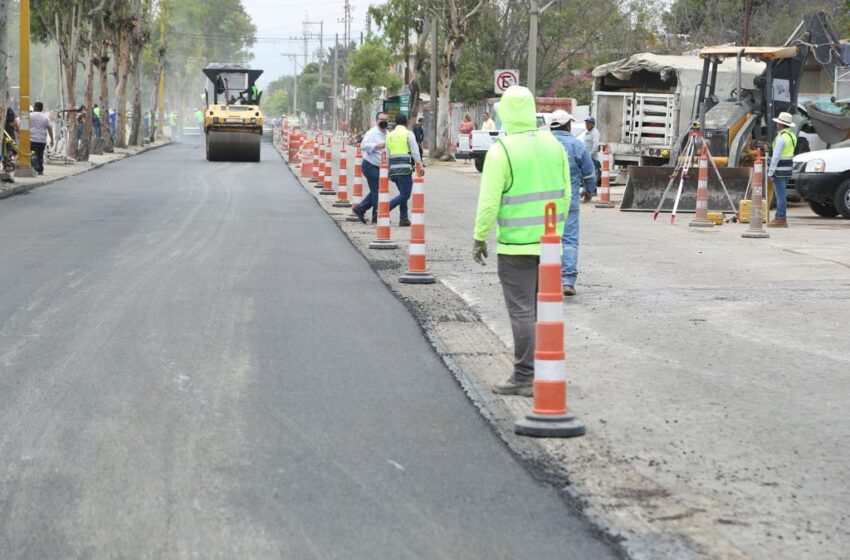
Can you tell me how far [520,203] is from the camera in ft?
26.2

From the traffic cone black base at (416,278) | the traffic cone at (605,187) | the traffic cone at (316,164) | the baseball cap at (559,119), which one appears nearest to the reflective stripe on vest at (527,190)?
the baseball cap at (559,119)

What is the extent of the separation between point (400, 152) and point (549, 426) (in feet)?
43.3

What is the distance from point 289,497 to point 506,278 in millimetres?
2808

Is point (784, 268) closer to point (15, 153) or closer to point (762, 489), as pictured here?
point (762, 489)

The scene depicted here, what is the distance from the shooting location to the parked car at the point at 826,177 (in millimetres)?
22344

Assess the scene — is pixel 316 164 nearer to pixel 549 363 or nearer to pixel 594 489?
pixel 549 363

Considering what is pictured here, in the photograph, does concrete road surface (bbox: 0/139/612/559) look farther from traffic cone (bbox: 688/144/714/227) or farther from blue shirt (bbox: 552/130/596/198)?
traffic cone (bbox: 688/144/714/227)

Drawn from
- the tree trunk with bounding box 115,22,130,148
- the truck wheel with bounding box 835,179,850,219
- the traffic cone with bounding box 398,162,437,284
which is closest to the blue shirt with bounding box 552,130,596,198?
the traffic cone with bounding box 398,162,437,284

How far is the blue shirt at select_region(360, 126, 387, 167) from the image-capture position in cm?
2043

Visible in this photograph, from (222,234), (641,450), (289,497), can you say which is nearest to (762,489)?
(641,450)

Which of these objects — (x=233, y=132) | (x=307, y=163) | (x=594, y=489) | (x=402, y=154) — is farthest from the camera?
(x=233, y=132)

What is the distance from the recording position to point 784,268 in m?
15.1

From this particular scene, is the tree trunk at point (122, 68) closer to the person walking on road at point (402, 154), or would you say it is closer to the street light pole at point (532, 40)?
the street light pole at point (532, 40)

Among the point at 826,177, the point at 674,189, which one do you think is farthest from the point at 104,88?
the point at 826,177
